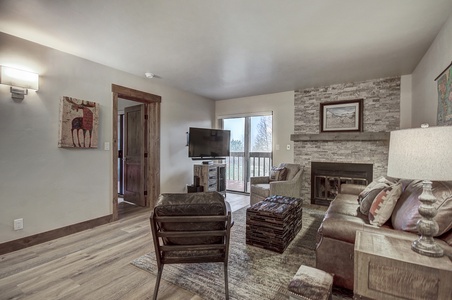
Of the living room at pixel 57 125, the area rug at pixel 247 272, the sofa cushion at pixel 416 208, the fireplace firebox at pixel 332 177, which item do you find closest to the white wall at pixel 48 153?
the living room at pixel 57 125

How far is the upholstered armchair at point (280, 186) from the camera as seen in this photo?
3781 mm

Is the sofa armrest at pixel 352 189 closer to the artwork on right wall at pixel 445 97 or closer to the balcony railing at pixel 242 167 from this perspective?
the artwork on right wall at pixel 445 97

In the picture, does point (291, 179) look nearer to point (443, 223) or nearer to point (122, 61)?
point (443, 223)

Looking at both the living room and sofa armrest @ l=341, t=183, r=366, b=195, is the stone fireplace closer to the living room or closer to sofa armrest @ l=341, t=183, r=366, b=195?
the living room

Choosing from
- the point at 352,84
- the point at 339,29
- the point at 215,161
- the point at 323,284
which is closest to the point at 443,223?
the point at 323,284

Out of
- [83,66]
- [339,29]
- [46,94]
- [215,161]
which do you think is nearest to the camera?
[339,29]

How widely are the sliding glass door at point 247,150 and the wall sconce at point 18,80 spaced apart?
4.12 metres

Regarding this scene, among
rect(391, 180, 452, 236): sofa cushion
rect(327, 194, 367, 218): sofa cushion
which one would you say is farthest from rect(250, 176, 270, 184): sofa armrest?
rect(391, 180, 452, 236): sofa cushion

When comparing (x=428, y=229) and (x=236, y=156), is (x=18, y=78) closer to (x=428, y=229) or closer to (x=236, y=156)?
(x=428, y=229)

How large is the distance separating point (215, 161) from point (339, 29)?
4.11 m

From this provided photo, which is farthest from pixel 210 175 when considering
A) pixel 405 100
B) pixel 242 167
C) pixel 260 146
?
pixel 405 100

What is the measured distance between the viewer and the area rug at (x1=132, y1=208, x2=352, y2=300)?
5.85 ft

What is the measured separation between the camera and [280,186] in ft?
12.5

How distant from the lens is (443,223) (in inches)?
54.2
